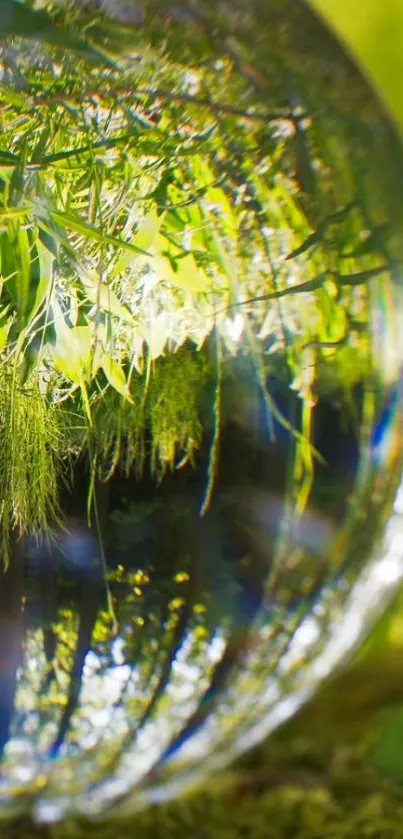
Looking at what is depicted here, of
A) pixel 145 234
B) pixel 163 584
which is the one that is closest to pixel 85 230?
pixel 145 234

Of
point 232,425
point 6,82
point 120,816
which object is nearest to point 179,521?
point 232,425

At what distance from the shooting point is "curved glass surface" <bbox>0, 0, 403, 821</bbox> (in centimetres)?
30

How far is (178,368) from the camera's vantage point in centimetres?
31

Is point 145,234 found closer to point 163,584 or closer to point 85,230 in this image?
point 85,230

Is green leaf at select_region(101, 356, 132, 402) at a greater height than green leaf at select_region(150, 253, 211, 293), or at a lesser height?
lesser

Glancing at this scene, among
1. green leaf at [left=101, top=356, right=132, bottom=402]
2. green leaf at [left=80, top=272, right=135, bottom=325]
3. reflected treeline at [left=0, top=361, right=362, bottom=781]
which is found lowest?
reflected treeline at [left=0, top=361, right=362, bottom=781]

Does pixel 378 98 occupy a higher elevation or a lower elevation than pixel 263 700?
higher

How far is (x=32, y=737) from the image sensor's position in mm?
362

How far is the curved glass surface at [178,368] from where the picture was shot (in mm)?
300

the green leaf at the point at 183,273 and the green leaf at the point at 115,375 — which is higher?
the green leaf at the point at 183,273

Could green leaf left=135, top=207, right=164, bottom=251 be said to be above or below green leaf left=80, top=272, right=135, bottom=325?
above

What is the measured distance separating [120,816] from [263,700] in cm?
15

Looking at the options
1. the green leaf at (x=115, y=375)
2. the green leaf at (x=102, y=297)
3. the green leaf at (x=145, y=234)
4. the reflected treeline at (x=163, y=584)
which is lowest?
the reflected treeline at (x=163, y=584)

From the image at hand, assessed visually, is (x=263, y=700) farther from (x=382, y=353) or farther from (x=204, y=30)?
(x=204, y=30)
